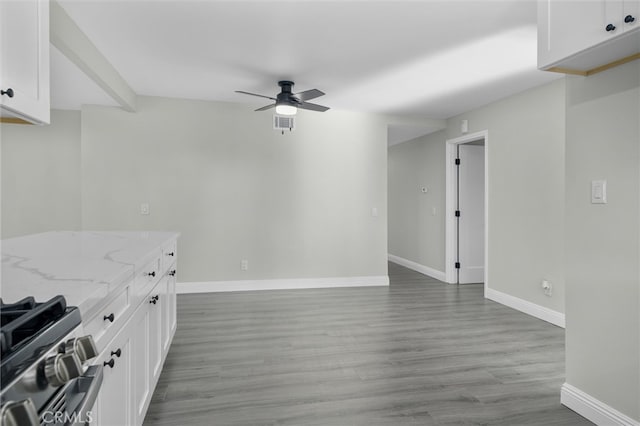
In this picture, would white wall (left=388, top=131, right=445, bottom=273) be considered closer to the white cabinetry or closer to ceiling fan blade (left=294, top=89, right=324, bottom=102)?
ceiling fan blade (left=294, top=89, right=324, bottom=102)

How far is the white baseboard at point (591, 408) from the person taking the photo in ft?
5.74

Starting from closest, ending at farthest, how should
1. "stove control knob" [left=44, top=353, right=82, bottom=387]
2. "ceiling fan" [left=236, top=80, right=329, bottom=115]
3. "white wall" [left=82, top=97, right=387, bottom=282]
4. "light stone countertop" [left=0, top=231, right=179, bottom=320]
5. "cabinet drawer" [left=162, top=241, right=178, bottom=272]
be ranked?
"stove control knob" [left=44, top=353, right=82, bottom=387], "light stone countertop" [left=0, top=231, right=179, bottom=320], "cabinet drawer" [left=162, top=241, right=178, bottom=272], "ceiling fan" [left=236, top=80, right=329, bottom=115], "white wall" [left=82, top=97, right=387, bottom=282]

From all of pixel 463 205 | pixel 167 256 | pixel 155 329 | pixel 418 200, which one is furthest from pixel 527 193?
pixel 155 329

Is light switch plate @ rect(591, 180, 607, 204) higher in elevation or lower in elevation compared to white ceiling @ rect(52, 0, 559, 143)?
lower

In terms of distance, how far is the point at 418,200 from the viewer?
20.3 feet

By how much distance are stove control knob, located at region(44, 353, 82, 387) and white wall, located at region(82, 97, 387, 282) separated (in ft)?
13.5

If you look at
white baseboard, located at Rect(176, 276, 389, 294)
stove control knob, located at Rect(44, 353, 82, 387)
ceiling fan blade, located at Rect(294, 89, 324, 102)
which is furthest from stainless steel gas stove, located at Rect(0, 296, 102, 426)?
white baseboard, located at Rect(176, 276, 389, 294)

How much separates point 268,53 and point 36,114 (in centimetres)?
191

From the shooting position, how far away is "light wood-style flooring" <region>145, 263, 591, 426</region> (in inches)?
77.9

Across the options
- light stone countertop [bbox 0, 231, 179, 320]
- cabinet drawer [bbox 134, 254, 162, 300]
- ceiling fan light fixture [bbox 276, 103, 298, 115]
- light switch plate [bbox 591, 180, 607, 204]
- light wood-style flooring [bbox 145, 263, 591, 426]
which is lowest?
light wood-style flooring [bbox 145, 263, 591, 426]

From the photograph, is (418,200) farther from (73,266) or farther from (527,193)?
(73,266)

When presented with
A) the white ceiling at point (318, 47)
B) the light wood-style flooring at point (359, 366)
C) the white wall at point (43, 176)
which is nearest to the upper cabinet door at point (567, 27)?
the white ceiling at point (318, 47)

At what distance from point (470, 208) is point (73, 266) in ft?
16.8

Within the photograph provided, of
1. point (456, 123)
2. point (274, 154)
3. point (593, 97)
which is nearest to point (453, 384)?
point (593, 97)
